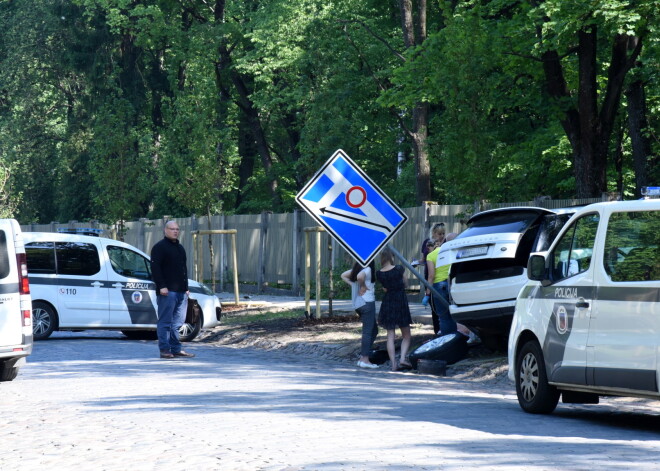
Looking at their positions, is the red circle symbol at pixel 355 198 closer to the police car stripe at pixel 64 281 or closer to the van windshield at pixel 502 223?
the van windshield at pixel 502 223

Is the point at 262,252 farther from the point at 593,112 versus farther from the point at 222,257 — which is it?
the point at 593,112

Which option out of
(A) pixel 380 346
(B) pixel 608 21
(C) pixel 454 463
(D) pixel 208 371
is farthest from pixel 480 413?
(B) pixel 608 21

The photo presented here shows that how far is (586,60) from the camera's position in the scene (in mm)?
Answer: 23641

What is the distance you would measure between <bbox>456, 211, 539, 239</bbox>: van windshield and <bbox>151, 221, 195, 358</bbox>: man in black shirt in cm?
418

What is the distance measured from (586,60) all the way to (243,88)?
87.0ft

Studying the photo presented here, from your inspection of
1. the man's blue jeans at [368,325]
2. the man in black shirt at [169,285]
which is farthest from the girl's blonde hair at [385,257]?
the man in black shirt at [169,285]

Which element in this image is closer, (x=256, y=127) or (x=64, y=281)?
(x=64, y=281)

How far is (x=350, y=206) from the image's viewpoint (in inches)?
715

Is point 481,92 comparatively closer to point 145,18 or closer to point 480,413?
point 480,413

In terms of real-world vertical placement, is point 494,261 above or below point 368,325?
above

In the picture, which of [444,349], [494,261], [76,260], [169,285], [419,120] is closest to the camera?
[494,261]

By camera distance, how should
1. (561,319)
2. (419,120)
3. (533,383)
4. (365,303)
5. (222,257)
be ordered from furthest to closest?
(222,257) < (419,120) < (365,303) < (533,383) < (561,319)

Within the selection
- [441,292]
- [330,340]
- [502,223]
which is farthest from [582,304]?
[330,340]

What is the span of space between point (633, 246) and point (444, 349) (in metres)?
6.87
